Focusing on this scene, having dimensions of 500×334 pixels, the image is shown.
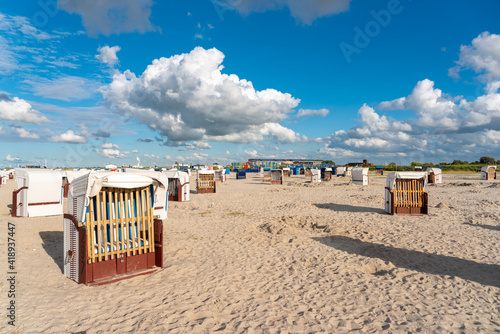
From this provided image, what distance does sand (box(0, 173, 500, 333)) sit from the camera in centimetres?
473

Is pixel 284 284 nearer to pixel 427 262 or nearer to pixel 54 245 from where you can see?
pixel 427 262

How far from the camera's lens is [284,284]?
6395 millimetres

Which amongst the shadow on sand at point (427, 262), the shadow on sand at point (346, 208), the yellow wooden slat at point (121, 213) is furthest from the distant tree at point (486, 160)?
the yellow wooden slat at point (121, 213)

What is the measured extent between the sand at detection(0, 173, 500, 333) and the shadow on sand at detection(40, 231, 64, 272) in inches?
2.2

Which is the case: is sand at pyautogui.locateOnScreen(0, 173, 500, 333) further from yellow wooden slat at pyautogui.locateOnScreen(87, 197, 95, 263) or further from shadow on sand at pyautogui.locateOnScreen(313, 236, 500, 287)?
yellow wooden slat at pyautogui.locateOnScreen(87, 197, 95, 263)

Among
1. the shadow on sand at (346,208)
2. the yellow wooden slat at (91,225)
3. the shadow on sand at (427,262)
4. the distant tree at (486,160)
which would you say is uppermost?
the distant tree at (486,160)

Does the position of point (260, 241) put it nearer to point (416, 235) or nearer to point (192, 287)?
point (192, 287)

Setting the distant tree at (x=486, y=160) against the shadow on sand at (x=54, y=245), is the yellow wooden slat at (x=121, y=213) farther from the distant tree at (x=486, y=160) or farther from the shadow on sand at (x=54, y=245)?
the distant tree at (x=486, y=160)

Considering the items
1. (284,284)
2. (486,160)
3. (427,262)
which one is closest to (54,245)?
(284,284)

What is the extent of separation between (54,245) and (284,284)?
8.04m

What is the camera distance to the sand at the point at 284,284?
186 inches

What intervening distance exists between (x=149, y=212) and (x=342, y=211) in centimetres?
1191

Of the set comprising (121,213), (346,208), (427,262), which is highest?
(121,213)

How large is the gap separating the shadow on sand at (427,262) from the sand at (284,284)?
A: 0.10 feet
